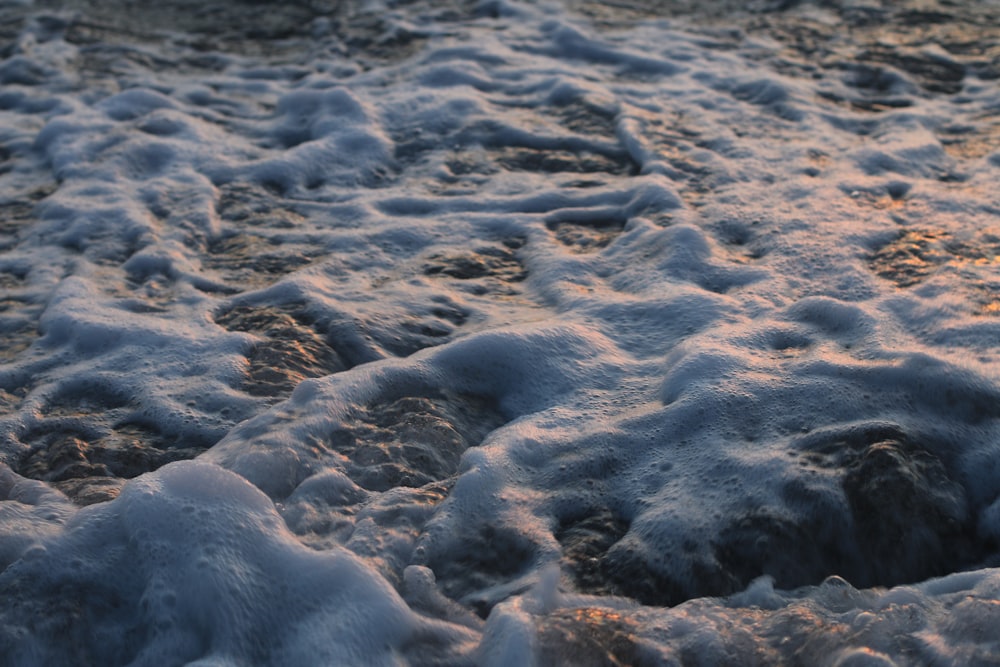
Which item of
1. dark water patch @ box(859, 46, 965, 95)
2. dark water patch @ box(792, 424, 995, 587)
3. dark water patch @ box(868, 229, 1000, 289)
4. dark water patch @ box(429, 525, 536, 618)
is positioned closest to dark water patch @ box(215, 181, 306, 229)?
dark water patch @ box(429, 525, 536, 618)

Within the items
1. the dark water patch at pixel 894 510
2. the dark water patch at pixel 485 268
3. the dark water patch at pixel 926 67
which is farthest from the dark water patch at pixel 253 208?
the dark water patch at pixel 926 67

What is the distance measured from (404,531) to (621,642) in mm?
580

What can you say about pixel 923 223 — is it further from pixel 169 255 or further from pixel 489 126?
pixel 169 255

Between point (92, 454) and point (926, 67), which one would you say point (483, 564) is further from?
point (926, 67)

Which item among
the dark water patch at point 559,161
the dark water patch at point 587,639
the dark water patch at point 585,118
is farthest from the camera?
the dark water patch at point 585,118

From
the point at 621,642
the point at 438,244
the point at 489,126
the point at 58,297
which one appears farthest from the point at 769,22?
the point at 621,642

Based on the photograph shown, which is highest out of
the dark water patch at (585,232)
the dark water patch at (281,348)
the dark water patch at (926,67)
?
the dark water patch at (926,67)

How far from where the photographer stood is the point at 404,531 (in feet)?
7.47

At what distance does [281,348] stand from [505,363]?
0.69 m

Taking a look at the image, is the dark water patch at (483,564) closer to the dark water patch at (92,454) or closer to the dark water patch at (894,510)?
the dark water patch at (894,510)

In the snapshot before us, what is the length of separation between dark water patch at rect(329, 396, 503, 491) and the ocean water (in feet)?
0.03

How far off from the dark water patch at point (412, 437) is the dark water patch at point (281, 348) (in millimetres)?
305

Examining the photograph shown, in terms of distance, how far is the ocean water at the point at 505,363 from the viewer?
6.81 feet

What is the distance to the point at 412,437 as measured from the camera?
259cm
